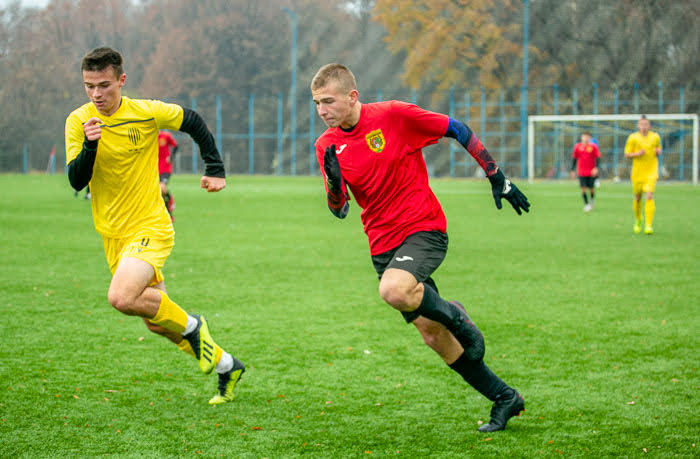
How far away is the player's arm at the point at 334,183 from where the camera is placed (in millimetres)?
4543

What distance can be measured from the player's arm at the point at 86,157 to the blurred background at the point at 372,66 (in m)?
36.4

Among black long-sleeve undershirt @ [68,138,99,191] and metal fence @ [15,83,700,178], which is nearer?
black long-sleeve undershirt @ [68,138,99,191]

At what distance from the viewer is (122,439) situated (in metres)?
4.44

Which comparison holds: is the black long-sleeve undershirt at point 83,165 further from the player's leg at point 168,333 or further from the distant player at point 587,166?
the distant player at point 587,166

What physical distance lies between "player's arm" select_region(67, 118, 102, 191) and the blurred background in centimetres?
3643

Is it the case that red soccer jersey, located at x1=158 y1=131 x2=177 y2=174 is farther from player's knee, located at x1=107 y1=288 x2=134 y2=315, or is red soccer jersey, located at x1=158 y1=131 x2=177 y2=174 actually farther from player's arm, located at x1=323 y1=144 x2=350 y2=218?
player's arm, located at x1=323 y1=144 x2=350 y2=218

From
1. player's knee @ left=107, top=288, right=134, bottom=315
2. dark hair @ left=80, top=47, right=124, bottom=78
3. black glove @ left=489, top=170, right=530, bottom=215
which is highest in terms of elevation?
dark hair @ left=80, top=47, right=124, bottom=78

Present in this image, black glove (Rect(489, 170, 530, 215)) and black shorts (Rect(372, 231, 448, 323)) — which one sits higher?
black glove (Rect(489, 170, 530, 215))

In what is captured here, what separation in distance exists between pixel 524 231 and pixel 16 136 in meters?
42.7

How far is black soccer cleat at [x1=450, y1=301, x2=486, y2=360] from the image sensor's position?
178 inches

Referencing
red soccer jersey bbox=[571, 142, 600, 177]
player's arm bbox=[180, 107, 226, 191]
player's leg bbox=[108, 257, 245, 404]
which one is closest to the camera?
player's leg bbox=[108, 257, 245, 404]

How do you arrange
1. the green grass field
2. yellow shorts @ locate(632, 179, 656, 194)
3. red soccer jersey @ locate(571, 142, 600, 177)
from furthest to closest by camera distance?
1. red soccer jersey @ locate(571, 142, 600, 177)
2. yellow shorts @ locate(632, 179, 656, 194)
3. the green grass field

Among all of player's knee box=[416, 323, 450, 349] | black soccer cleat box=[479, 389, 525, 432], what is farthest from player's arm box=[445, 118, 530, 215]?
black soccer cleat box=[479, 389, 525, 432]

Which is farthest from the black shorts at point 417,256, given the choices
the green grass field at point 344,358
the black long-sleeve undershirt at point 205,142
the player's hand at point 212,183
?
the black long-sleeve undershirt at point 205,142
